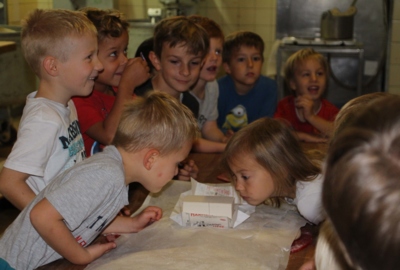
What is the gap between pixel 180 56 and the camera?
220 centimetres

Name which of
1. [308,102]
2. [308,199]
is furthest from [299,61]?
[308,199]

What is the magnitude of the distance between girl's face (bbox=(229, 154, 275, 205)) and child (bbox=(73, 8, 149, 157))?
1.70 feet

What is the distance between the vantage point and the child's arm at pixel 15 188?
4.60ft

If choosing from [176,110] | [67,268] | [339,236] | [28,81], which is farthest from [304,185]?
[28,81]

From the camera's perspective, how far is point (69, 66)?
1.61 meters

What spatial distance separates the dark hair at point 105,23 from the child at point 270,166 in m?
0.74

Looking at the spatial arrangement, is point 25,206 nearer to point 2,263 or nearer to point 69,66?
point 2,263

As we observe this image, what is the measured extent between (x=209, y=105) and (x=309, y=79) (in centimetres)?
58

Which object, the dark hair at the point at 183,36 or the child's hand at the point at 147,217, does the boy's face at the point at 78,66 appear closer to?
the child's hand at the point at 147,217

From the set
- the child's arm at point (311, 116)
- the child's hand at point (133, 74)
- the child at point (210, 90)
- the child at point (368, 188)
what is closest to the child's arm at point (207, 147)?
the child at point (210, 90)

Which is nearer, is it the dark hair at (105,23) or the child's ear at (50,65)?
the child's ear at (50,65)

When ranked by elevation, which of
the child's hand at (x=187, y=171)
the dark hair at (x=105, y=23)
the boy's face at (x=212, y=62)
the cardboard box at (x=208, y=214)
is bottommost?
the child's hand at (x=187, y=171)

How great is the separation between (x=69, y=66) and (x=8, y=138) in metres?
2.42

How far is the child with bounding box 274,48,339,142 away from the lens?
2.44 m
